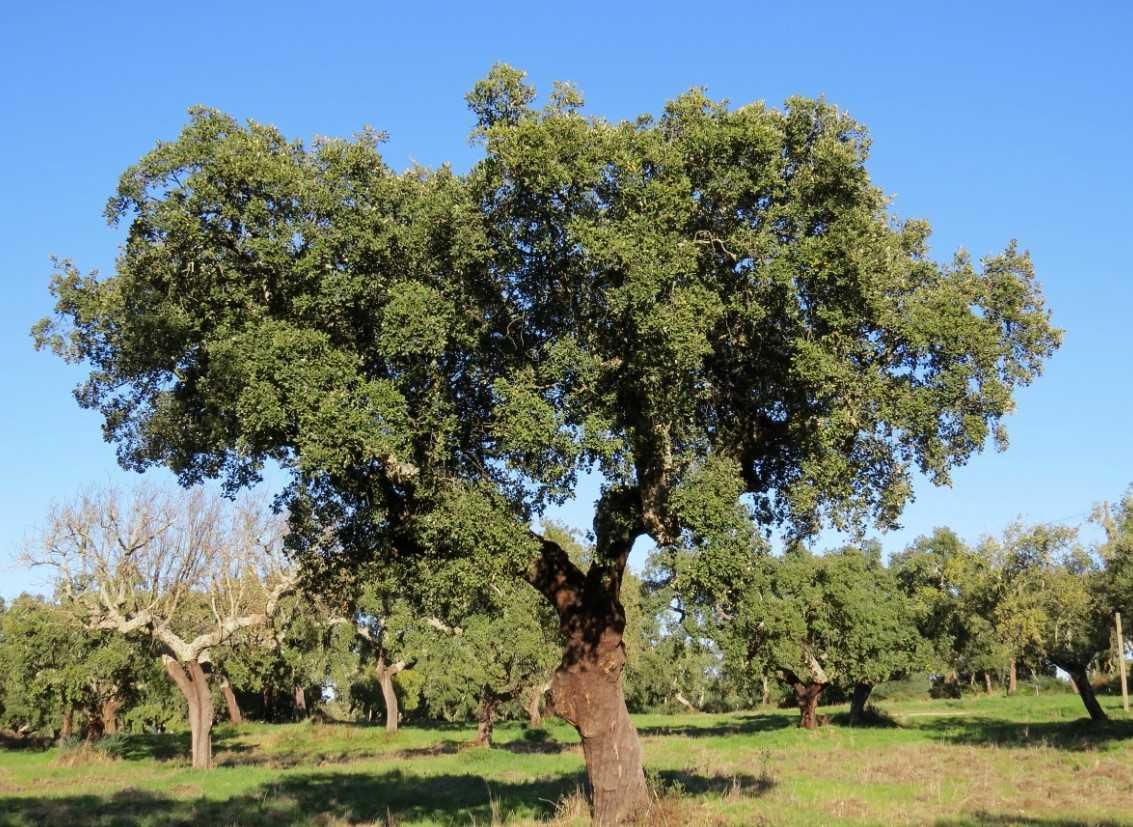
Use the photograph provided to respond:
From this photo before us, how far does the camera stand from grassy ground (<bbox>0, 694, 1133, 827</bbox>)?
21.6m

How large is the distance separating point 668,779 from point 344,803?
10.2 m

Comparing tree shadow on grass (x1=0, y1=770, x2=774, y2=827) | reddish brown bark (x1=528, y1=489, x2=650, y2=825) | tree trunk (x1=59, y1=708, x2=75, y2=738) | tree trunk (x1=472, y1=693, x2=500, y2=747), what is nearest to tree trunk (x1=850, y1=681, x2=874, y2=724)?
tree trunk (x1=472, y1=693, x2=500, y2=747)

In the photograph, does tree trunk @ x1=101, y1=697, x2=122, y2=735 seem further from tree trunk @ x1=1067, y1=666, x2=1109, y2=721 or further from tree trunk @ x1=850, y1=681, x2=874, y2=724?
tree trunk @ x1=1067, y1=666, x2=1109, y2=721

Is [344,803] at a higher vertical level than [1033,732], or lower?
higher

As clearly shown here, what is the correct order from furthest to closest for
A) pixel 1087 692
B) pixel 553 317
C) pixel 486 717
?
pixel 486 717 < pixel 1087 692 < pixel 553 317

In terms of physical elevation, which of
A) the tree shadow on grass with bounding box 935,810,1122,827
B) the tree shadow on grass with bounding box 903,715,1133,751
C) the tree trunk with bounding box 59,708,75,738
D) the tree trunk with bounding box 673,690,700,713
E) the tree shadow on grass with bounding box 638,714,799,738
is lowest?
the tree trunk with bounding box 673,690,700,713

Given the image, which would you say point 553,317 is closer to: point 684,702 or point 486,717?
point 486,717

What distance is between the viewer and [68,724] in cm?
6862

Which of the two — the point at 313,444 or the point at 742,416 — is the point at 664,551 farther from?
the point at 313,444

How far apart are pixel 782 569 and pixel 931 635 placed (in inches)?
467

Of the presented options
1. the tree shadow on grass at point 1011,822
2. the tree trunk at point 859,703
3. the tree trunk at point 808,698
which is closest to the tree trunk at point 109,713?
the tree trunk at point 808,698

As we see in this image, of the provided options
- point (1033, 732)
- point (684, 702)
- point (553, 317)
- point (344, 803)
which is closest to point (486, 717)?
point (344, 803)

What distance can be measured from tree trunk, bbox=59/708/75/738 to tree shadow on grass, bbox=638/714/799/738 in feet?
139

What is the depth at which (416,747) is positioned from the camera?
58094 mm
